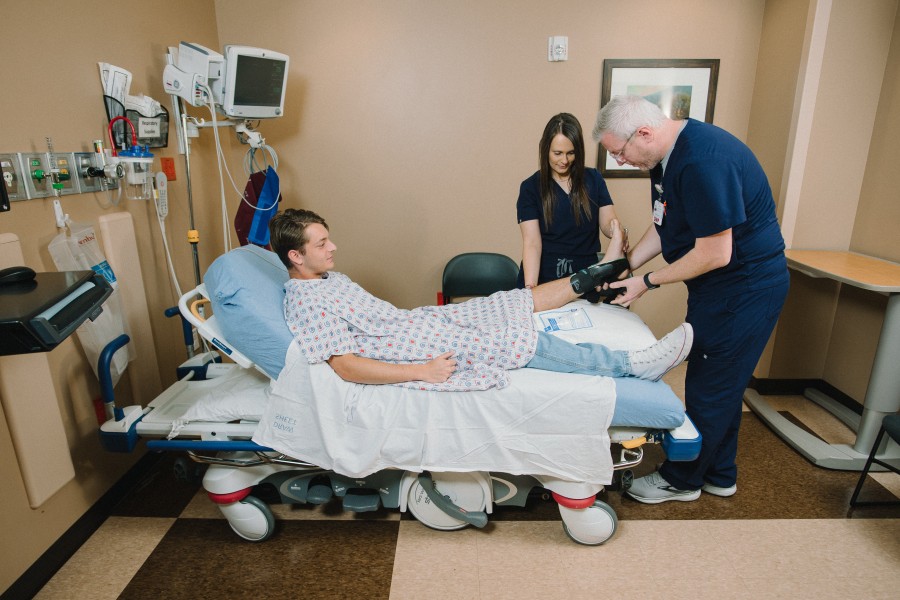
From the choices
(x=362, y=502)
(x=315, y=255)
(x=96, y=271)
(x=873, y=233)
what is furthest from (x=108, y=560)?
(x=873, y=233)

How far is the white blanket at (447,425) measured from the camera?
5.31 ft

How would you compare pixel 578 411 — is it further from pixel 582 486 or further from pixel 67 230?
pixel 67 230

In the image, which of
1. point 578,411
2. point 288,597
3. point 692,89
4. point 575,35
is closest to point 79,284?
point 288,597

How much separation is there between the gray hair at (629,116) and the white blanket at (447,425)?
0.79 meters

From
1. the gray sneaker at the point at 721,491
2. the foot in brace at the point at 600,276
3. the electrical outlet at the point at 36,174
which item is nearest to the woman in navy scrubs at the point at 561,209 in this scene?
the foot in brace at the point at 600,276

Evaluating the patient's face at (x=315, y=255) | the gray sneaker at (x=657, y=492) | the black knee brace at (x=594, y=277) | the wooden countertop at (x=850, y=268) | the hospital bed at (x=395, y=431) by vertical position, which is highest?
the patient's face at (x=315, y=255)

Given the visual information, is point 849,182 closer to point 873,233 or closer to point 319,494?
point 873,233

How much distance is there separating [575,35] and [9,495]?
3029 mm

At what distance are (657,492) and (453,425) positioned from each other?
912mm

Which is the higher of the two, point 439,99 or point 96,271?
point 439,99

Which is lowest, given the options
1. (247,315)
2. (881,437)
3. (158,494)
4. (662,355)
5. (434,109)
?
(158,494)

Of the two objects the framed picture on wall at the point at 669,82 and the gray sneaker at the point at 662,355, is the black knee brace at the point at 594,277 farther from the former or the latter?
the framed picture on wall at the point at 669,82

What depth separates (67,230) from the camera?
1.84 meters

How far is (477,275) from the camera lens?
2852 millimetres
